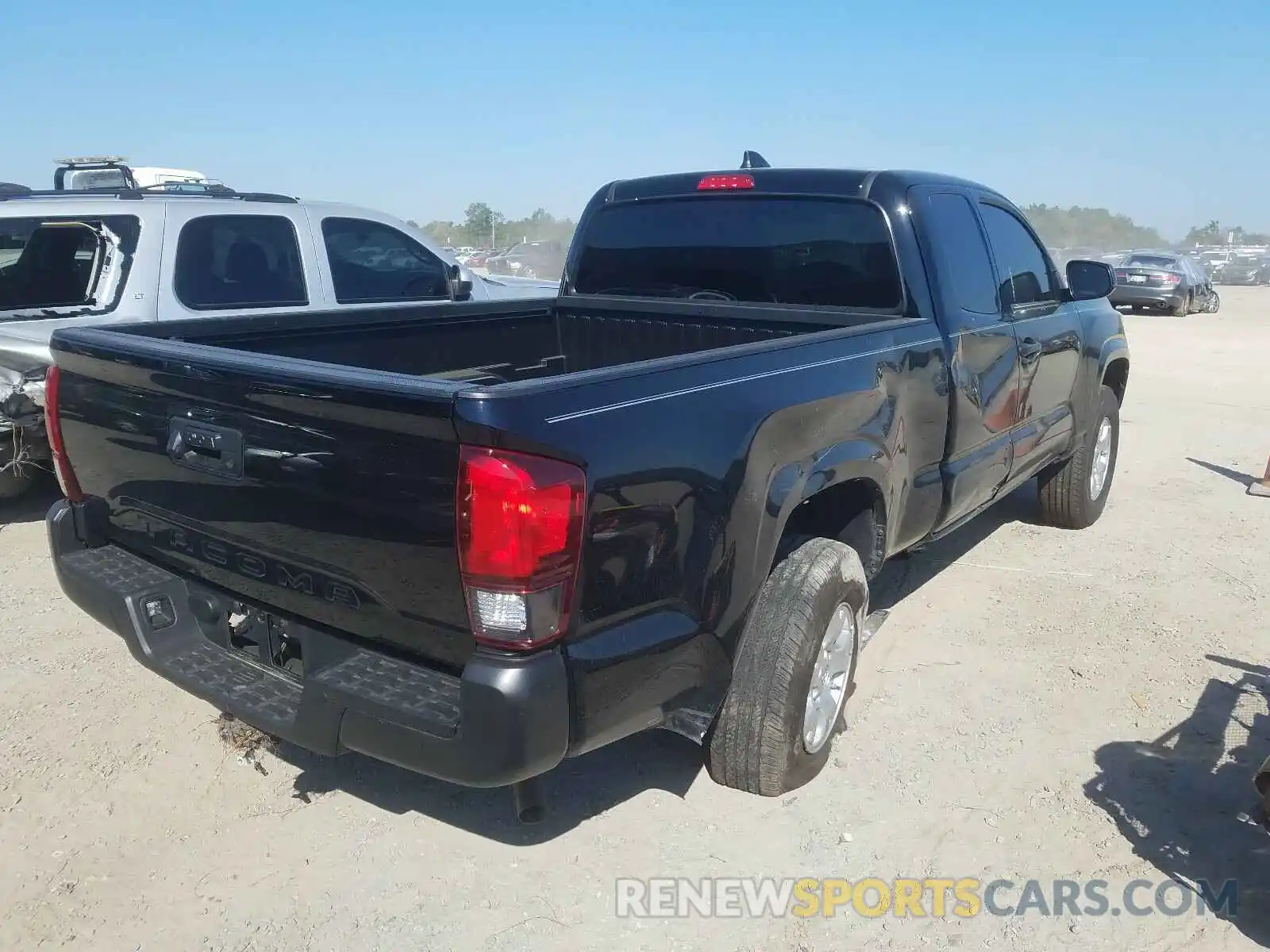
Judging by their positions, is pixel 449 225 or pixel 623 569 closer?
pixel 623 569

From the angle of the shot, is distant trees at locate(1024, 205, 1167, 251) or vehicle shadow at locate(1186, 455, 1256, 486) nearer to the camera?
vehicle shadow at locate(1186, 455, 1256, 486)

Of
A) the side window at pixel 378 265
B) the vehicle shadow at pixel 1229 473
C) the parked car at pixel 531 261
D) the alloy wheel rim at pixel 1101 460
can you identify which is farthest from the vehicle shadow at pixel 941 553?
the parked car at pixel 531 261

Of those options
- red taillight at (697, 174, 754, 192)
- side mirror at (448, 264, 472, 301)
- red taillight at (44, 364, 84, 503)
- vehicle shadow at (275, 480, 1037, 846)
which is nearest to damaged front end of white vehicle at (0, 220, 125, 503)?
side mirror at (448, 264, 472, 301)

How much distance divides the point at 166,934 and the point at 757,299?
3.07 meters

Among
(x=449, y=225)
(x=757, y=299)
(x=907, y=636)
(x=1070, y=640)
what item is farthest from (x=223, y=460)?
(x=449, y=225)

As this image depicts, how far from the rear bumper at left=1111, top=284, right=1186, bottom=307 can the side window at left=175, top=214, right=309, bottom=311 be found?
816 inches

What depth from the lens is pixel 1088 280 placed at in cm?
521

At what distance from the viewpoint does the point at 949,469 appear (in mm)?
4043

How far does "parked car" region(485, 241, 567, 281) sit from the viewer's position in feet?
86.0

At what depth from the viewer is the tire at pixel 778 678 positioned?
299 cm

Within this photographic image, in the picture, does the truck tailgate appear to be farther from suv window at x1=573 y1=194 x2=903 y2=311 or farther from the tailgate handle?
suv window at x1=573 y1=194 x2=903 y2=311

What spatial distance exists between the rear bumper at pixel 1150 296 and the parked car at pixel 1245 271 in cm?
2280

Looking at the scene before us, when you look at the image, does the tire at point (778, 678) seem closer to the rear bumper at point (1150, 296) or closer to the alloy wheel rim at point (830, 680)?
the alloy wheel rim at point (830, 680)

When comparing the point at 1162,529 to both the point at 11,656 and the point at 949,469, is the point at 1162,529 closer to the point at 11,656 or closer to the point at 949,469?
the point at 949,469
